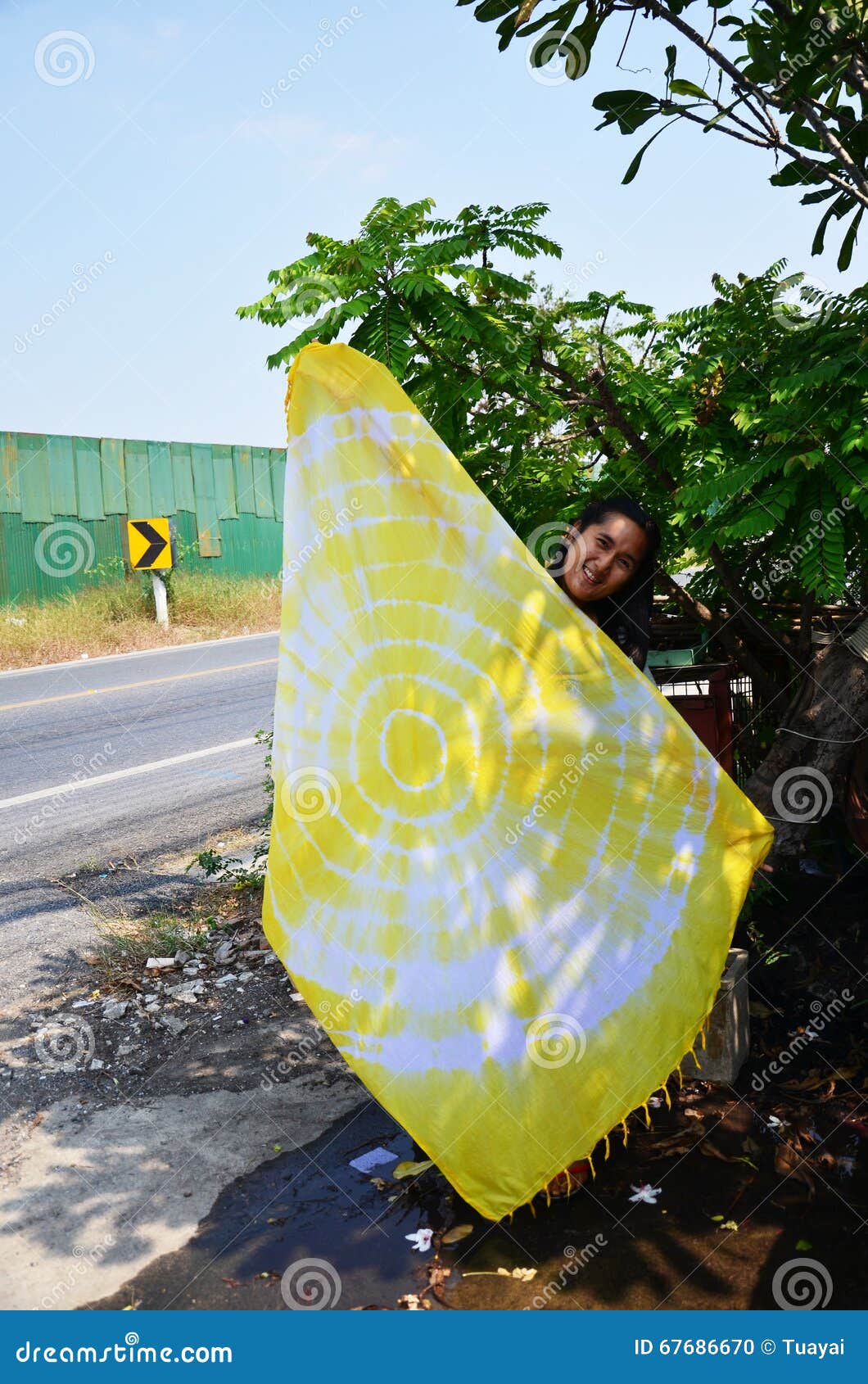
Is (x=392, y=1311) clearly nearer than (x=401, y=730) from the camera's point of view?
Yes

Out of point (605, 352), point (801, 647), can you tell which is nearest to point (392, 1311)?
point (801, 647)

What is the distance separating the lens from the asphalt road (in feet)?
19.2

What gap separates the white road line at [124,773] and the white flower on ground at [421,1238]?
17.9 feet

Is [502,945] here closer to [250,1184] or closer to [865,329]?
[250,1184]

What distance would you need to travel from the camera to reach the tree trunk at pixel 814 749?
406 centimetres

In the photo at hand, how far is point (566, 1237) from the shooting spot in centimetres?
302

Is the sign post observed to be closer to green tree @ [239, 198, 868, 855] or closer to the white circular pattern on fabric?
green tree @ [239, 198, 868, 855]

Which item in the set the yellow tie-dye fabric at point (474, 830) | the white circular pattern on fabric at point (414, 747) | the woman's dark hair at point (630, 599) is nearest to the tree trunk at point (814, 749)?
the woman's dark hair at point (630, 599)

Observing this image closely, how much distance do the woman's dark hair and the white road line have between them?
5.61 metres

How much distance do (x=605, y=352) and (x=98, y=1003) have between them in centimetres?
316

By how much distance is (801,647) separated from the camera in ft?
13.8

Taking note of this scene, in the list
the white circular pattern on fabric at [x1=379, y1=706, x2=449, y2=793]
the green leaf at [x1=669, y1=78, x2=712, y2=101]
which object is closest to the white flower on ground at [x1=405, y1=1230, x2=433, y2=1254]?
the white circular pattern on fabric at [x1=379, y1=706, x2=449, y2=793]

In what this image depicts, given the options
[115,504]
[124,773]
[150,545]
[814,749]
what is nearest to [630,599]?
[814,749]

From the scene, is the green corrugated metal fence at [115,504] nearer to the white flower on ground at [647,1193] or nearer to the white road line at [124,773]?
the white road line at [124,773]
